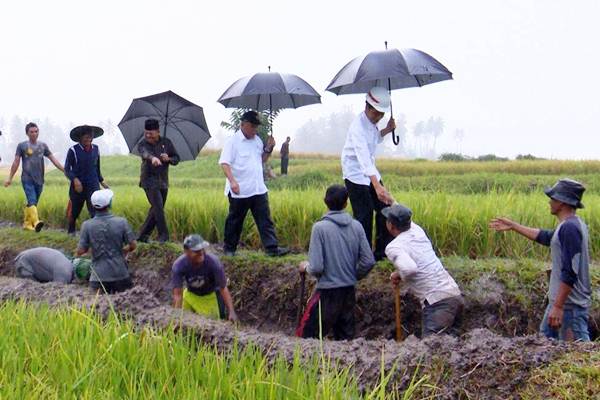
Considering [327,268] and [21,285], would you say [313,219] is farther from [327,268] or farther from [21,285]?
[21,285]

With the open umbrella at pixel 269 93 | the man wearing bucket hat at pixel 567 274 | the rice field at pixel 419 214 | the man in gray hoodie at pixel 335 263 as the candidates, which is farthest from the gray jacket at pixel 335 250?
the open umbrella at pixel 269 93

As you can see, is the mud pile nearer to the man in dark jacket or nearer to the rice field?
the rice field

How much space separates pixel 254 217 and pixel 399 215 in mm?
2300

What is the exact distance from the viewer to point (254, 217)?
6.47 m

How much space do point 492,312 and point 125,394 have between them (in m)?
3.44

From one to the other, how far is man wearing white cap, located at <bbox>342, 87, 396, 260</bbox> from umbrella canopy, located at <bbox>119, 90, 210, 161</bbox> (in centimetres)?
301

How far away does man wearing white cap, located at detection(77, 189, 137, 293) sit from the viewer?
5.57 metres

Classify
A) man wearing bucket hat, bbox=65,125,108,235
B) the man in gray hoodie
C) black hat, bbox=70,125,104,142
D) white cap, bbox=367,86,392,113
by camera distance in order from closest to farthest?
the man in gray hoodie → white cap, bbox=367,86,392,113 → black hat, bbox=70,125,104,142 → man wearing bucket hat, bbox=65,125,108,235

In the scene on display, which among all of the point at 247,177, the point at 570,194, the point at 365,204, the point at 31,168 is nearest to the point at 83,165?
the point at 31,168

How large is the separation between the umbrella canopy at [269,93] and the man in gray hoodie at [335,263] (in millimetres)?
2703

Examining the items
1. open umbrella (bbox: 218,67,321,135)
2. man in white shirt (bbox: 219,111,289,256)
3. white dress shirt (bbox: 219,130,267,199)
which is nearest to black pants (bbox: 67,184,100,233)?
open umbrella (bbox: 218,67,321,135)

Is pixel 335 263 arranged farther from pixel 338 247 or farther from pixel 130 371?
pixel 130 371

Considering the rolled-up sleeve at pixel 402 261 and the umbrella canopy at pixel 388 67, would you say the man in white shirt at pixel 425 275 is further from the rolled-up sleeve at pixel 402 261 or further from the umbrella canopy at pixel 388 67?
the umbrella canopy at pixel 388 67

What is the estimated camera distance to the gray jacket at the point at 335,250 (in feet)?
15.0
